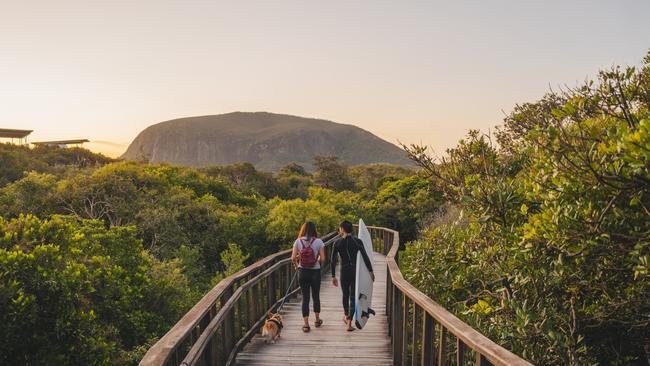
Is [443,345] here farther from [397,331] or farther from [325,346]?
[325,346]

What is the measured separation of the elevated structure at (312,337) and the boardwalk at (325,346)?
0.04 ft

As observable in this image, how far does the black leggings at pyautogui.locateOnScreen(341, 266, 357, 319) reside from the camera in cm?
658

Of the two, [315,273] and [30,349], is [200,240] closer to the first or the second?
[30,349]

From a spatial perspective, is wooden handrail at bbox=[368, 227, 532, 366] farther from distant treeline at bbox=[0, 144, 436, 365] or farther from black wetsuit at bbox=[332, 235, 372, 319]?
distant treeline at bbox=[0, 144, 436, 365]

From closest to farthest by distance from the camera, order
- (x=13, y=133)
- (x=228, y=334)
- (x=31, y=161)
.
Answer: (x=228, y=334) → (x=31, y=161) → (x=13, y=133)

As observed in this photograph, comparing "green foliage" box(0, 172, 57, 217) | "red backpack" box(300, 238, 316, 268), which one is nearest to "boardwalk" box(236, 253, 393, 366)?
"red backpack" box(300, 238, 316, 268)

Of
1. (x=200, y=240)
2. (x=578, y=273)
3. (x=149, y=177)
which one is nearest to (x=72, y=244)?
(x=578, y=273)

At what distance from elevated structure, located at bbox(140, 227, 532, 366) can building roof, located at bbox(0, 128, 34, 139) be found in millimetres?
88453

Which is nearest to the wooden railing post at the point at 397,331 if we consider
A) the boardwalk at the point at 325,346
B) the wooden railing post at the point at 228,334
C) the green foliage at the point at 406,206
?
the boardwalk at the point at 325,346

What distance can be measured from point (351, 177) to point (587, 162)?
70.1m

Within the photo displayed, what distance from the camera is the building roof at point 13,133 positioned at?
78.8m

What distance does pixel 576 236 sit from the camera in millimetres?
3619

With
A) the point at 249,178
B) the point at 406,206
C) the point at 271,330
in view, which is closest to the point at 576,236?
the point at 271,330

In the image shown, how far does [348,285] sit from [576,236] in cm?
362
